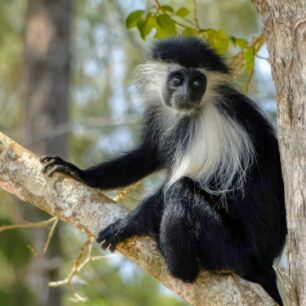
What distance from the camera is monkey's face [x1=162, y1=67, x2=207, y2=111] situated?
183 inches

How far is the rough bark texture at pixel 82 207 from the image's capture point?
3.57m

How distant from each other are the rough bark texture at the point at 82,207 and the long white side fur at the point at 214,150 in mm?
538

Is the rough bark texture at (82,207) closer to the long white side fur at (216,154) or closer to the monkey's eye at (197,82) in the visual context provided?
the long white side fur at (216,154)

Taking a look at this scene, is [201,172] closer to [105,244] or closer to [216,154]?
[216,154]

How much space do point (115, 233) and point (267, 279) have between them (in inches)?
36.5

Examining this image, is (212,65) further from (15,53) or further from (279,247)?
(15,53)

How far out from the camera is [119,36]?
1345 centimetres

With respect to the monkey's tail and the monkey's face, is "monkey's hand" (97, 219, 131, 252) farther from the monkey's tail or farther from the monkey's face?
the monkey's face

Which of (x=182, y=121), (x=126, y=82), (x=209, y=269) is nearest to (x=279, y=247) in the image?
(x=209, y=269)

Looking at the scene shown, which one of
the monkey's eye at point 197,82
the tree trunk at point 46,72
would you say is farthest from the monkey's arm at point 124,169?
the tree trunk at point 46,72

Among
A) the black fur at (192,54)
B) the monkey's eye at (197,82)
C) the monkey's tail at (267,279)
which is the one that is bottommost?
the monkey's tail at (267,279)

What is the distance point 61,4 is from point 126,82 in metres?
3.15

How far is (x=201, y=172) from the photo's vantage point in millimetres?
4426

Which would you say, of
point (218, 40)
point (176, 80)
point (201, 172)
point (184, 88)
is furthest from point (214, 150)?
point (218, 40)
